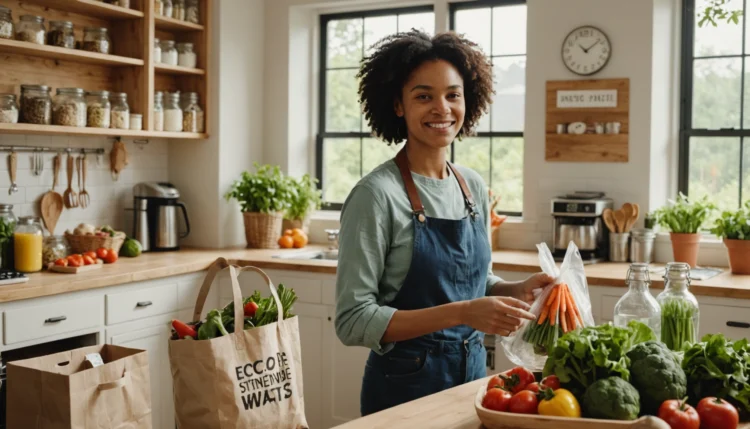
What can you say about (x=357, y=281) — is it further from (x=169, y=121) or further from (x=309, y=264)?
(x=169, y=121)

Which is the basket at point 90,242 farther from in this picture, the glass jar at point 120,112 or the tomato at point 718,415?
the tomato at point 718,415

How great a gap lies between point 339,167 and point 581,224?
1841 mm

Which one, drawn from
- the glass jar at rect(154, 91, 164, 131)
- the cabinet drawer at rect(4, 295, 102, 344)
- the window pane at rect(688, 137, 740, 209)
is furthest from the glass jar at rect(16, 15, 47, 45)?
the window pane at rect(688, 137, 740, 209)

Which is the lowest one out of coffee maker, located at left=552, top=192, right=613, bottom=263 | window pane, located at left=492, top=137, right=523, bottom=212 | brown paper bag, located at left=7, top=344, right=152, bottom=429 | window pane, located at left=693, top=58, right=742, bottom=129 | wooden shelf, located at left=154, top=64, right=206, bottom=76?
brown paper bag, located at left=7, top=344, right=152, bottom=429

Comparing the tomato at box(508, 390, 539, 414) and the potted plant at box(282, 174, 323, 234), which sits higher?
the potted plant at box(282, 174, 323, 234)

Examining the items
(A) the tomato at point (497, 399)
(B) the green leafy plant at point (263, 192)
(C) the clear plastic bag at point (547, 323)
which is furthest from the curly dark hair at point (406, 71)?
(B) the green leafy plant at point (263, 192)

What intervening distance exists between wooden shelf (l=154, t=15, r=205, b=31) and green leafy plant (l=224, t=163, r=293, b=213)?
0.87 m

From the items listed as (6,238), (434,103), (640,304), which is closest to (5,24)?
(6,238)

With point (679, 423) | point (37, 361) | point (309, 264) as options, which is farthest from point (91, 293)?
point (679, 423)

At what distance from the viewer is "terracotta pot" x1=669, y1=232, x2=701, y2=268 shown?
421 cm

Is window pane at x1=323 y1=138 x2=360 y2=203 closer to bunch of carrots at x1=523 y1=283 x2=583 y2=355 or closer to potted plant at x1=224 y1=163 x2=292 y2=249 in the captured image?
potted plant at x1=224 y1=163 x2=292 y2=249

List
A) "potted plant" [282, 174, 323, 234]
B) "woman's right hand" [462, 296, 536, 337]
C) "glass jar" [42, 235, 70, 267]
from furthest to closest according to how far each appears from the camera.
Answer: "potted plant" [282, 174, 323, 234] < "glass jar" [42, 235, 70, 267] < "woman's right hand" [462, 296, 536, 337]

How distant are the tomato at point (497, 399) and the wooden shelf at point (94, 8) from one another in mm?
3315

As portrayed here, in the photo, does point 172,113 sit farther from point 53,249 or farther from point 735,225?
point 735,225
